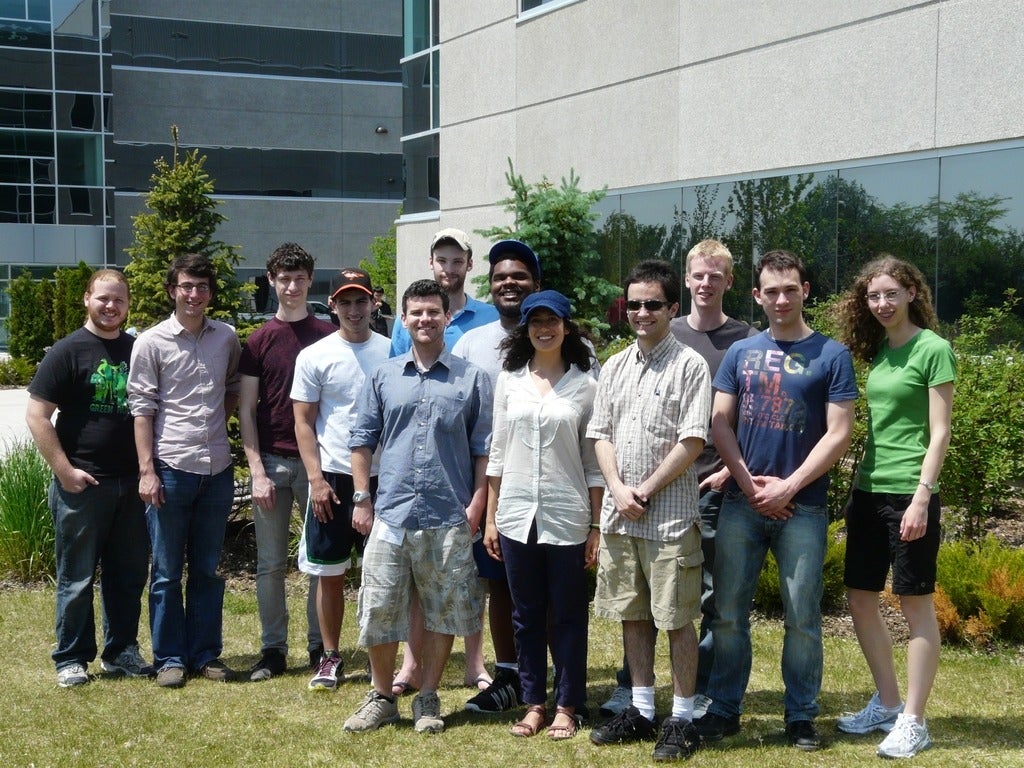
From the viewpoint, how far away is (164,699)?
232 inches

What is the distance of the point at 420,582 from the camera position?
5.34 m

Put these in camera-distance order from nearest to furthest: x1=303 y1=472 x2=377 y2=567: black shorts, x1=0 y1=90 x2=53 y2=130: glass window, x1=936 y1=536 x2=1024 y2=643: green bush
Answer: x1=303 y1=472 x2=377 y2=567: black shorts < x1=936 y1=536 x2=1024 y2=643: green bush < x1=0 y1=90 x2=53 y2=130: glass window

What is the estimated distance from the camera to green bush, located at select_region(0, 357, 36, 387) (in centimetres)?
2756

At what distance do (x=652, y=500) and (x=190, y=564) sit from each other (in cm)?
291

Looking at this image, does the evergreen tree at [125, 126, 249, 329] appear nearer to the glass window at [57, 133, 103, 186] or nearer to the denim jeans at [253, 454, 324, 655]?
the denim jeans at [253, 454, 324, 655]

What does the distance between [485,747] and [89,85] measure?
130 feet

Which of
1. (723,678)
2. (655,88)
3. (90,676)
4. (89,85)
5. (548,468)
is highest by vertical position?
(89,85)

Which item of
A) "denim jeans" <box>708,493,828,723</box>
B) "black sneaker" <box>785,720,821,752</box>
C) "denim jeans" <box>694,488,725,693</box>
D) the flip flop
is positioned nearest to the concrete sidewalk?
the flip flop

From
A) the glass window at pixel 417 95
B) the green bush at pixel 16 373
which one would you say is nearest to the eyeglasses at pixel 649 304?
the glass window at pixel 417 95

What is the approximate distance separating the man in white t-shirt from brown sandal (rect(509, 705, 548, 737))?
1.31 m

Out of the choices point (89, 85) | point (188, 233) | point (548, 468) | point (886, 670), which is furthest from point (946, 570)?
point (89, 85)

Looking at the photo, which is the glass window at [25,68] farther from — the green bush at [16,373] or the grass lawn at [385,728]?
the grass lawn at [385,728]

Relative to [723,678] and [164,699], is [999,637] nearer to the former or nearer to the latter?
[723,678]

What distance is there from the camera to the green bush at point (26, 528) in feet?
28.9
